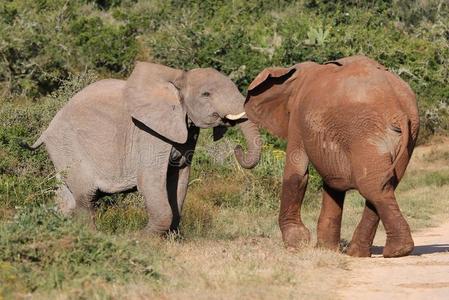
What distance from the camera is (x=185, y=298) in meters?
7.46

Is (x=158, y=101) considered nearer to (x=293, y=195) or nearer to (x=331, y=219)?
(x=293, y=195)

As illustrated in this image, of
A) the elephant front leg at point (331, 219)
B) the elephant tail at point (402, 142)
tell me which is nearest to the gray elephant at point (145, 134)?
the elephant front leg at point (331, 219)

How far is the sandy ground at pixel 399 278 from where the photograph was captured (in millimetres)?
8266

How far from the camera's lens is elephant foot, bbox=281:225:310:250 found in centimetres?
1079

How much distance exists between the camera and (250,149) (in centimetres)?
1082

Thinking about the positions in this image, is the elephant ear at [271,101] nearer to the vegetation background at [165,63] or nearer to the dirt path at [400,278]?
the vegetation background at [165,63]

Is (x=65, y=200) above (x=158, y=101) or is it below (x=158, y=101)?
below

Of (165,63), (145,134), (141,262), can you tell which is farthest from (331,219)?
(165,63)

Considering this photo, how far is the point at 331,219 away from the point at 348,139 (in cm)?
136

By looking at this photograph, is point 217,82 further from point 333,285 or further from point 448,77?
point 448,77

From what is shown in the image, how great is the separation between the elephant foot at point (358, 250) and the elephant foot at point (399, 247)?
0.38 meters

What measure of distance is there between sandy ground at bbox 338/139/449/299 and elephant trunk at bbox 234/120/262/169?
147 cm

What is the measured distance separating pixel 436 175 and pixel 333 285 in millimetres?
12055

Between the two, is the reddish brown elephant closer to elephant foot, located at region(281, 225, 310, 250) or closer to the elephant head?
elephant foot, located at region(281, 225, 310, 250)
